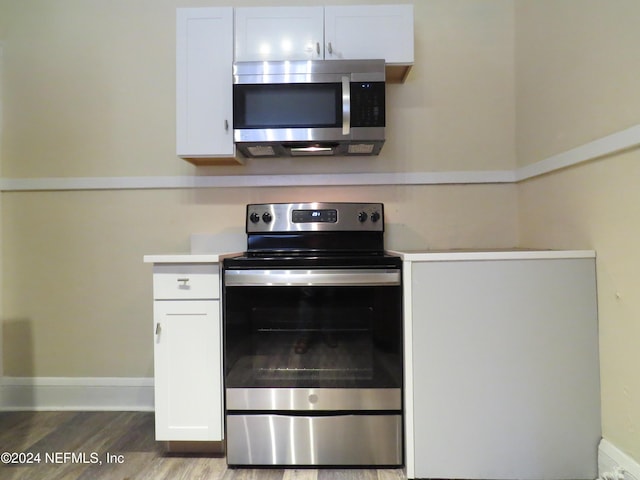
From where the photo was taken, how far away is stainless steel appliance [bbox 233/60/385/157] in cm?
169

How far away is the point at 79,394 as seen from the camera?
2039mm

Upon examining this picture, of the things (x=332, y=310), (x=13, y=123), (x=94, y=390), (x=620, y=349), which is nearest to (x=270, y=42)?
(x=332, y=310)

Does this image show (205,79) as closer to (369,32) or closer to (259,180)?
(259,180)

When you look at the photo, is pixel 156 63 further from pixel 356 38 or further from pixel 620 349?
pixel 620 349

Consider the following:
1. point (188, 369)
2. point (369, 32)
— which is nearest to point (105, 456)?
point (188, 369)

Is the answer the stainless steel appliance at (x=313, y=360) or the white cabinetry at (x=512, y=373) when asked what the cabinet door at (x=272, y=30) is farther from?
the white cabinetry at (x=512, y=373)

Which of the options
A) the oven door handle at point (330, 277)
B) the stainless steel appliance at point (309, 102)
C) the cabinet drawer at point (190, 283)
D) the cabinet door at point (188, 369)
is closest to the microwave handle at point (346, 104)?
the stainless steel appliance at point (309, 102)

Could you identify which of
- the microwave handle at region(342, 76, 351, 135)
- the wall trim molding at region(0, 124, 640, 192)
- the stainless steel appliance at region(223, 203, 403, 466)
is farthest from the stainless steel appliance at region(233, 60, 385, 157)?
the stainless steel appliance at region(223, 203, 403, 466)

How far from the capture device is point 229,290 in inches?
58.6

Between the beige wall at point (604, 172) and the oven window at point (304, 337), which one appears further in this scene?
the oven window at point (304, 337)

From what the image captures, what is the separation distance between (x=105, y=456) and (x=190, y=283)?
88 cm

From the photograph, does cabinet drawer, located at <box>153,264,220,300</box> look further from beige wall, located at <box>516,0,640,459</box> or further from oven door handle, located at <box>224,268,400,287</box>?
beige wall, located at <box>516,0,640,459</box>

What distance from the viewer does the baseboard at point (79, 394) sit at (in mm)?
2033

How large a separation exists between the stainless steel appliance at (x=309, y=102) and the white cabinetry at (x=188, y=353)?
0.72 meters
